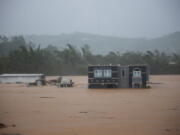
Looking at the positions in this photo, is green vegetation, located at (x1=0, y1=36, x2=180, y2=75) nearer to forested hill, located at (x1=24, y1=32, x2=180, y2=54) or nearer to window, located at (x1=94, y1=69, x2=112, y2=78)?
forested hill, located at (x1=24, y1=32, x2=180, y2=54)

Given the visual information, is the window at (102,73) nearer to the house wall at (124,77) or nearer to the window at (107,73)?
the window at (107,73)

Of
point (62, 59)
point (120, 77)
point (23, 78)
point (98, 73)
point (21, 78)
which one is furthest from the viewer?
point (62, 59)

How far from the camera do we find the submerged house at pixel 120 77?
9961mm

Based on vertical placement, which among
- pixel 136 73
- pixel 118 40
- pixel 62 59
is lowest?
pixel 136 73

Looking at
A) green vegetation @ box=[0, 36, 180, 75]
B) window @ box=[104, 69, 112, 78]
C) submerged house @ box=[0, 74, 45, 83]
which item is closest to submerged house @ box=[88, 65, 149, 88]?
window @ box=[104, 69, 112, 78]

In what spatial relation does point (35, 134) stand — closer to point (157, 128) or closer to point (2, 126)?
point (2, 126)

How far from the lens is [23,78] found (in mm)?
12539

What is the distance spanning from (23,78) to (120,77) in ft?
15.4

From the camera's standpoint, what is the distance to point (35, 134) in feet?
10.4

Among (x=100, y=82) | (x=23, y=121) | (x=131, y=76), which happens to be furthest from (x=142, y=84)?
(x=23, y=121)

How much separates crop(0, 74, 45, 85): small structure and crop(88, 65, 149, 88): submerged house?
9.19 feet

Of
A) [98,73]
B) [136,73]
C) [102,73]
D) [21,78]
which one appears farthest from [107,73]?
[21,78]

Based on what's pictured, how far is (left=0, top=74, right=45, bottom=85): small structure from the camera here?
11663 mm

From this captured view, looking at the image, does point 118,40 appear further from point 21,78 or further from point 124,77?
point 21,78
